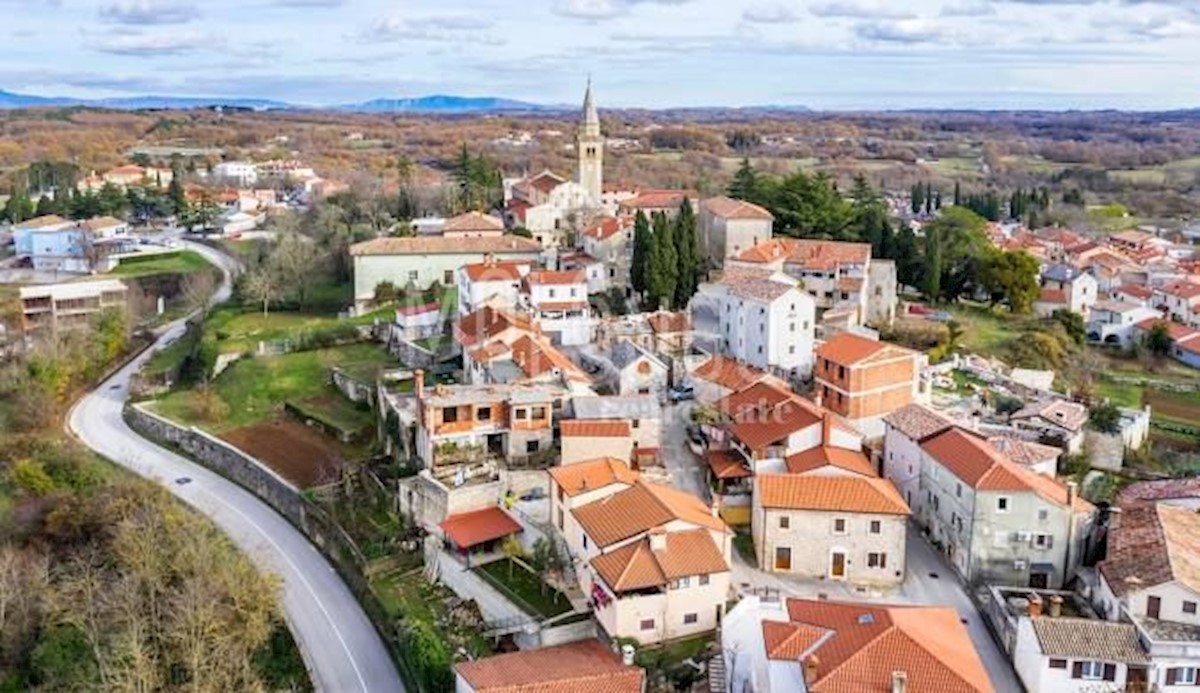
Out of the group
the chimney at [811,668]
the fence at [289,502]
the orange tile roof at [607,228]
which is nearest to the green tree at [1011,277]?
the orange tile roof at [607,228]

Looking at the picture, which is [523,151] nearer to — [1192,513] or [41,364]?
[41,364]

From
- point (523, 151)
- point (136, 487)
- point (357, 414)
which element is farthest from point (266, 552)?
point (523, 151)

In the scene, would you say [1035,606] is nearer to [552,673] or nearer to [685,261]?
[552,673]

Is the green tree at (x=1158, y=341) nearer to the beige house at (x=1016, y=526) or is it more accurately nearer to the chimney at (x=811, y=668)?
the beige house at (x=1016, y=526)

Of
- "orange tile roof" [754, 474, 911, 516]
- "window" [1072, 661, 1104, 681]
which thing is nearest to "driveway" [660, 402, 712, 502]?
"orange tile roof" [754, 474, 911, 516]

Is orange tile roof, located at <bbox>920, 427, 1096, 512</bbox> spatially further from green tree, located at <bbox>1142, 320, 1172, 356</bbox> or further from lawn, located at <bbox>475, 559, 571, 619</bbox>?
green tree, located at <bbox>1142, 320, 1172, 356</bbox>
